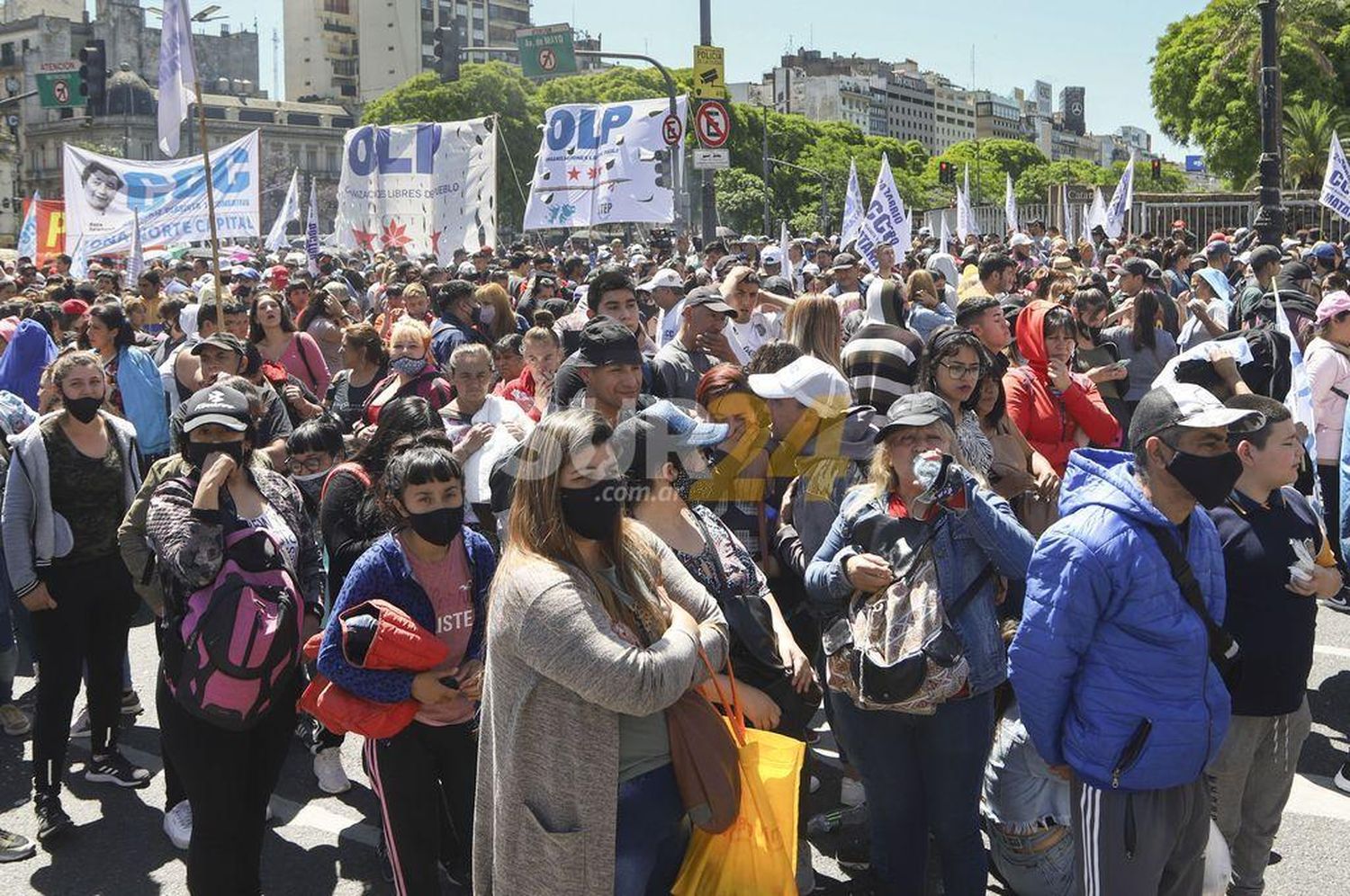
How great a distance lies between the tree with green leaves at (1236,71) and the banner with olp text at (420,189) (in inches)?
1079

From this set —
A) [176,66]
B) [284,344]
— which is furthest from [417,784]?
[176,66]

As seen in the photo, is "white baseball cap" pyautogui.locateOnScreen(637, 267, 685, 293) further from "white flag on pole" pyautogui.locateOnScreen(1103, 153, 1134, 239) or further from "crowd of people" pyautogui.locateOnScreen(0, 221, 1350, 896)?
"white flag on pole" pyautogui.locateOnScreen(1103, 153, 1134, 239)

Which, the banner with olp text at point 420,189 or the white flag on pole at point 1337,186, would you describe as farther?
the banner with olp text at point 420,189

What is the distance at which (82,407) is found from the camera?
555cm

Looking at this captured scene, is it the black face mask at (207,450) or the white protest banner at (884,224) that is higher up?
the white protest banner at (884,224)

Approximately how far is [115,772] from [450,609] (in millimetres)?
2706

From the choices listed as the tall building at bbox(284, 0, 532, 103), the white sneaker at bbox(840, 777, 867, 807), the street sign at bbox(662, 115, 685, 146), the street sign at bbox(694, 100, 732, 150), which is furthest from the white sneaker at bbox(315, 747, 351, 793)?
the tall building at bbox(284, 0, 532, 103)

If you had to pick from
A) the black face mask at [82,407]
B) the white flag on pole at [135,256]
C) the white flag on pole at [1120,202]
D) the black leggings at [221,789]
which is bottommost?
the black leggings at [221,789]

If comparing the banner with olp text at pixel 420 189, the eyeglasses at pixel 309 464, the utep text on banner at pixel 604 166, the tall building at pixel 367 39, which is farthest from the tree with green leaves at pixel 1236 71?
the tall building at pixel 367 39

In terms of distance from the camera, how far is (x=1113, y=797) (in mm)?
3301

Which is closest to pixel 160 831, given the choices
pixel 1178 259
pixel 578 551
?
pixel 578 551

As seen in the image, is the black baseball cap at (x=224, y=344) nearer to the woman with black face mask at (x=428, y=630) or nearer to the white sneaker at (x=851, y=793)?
the woman with black face mask at (x=428, y=630)

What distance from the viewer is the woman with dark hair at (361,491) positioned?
191 inches

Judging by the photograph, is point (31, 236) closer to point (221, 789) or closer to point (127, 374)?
point (127, 374)
